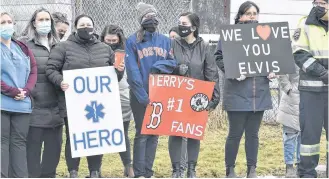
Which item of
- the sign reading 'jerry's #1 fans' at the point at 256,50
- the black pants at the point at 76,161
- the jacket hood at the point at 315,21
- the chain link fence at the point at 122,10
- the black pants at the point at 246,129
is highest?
the chain link fence at the point at 122,10

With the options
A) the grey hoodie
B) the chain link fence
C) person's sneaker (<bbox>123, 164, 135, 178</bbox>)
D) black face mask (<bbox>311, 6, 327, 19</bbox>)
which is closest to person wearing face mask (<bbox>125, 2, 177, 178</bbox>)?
the grey hoodie

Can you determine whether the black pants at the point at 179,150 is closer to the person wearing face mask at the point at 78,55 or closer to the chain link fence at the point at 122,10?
the person wearing face mask at the point at 78,55

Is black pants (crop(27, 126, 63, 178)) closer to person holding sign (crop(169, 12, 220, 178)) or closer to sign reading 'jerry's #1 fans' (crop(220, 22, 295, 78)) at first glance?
person holding sign (crop(169, 12, 220, 178))

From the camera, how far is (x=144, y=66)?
854cm

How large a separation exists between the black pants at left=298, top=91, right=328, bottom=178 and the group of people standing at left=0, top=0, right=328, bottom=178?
0.4 inches

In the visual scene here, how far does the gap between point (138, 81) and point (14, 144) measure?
1.48m

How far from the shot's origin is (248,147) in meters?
8.80

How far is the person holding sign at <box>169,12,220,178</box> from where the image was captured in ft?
28.4

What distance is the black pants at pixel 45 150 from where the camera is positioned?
834 centimetres

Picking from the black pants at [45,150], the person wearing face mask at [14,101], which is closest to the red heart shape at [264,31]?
the black pants at [45,150]

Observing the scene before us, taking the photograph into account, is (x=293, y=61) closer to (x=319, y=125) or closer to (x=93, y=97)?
(x=319, y=125)

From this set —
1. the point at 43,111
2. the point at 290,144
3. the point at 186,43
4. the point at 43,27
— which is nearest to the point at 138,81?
the point at 186,43

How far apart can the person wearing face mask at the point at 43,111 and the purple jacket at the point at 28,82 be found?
20cm

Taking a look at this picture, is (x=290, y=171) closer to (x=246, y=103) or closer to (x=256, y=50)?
(x=246, y=103)
